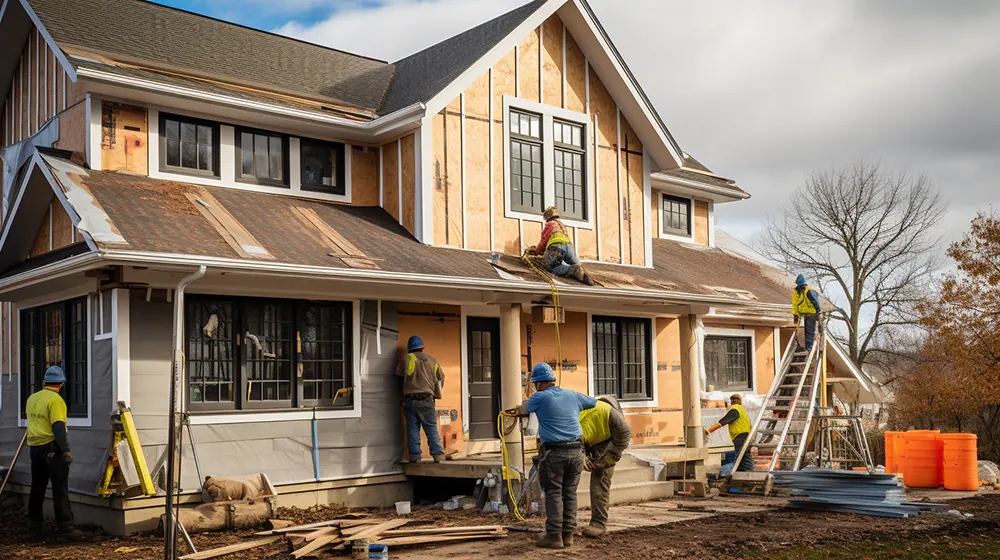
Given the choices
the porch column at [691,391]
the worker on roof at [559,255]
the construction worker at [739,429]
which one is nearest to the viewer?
the worker on roof at [559,255]

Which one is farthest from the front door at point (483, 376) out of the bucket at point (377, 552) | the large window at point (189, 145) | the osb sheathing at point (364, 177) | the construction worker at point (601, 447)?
the bucket at point (377, 552)

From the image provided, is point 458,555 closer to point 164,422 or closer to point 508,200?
point 164,422

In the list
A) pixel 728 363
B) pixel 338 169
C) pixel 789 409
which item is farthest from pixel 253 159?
pixel 728 363

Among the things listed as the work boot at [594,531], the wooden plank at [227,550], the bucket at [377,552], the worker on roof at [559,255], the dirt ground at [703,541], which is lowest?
the dirt ground at [703,541]

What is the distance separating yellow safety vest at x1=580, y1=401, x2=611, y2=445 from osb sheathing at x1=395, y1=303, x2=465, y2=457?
3.99 metres

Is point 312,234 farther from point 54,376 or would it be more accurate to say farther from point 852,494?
point 852,494

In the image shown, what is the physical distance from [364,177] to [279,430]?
451 centimetres

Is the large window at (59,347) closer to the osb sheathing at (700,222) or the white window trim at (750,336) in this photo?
the white window trim at (750,336)

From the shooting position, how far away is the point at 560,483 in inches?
407

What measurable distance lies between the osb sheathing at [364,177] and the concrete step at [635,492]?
555 cm

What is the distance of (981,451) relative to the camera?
23.4 metres

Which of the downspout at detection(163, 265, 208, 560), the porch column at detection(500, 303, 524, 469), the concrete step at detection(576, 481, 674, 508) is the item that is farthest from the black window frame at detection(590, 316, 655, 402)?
the downspout at detection(163, 265, 208, 560)

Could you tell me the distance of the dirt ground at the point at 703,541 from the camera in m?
10.1

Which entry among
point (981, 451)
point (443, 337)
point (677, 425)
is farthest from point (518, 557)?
point (981, 451)
